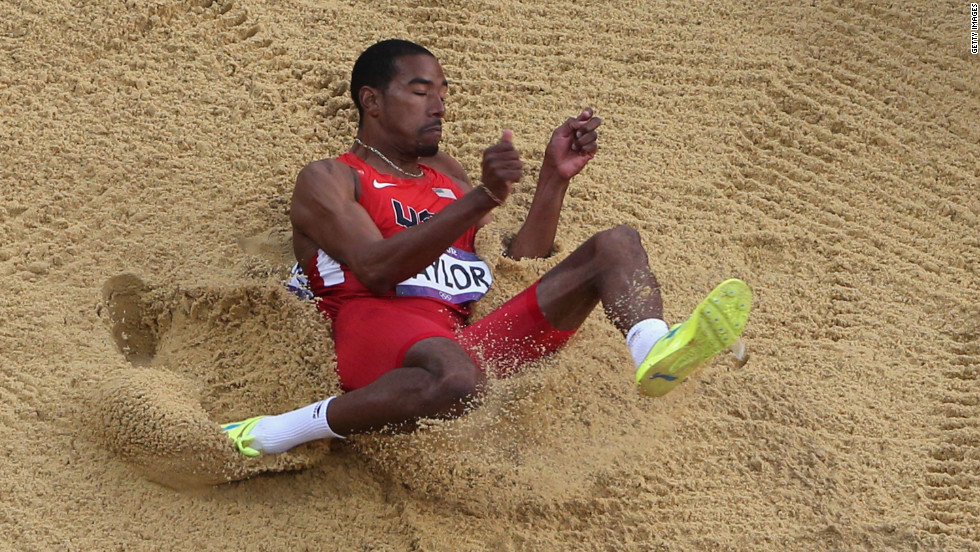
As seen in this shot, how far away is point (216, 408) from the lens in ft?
13.6

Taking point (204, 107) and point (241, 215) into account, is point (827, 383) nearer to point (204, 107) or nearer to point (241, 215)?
point (241, 215)

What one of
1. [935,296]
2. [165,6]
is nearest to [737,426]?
[935,296]

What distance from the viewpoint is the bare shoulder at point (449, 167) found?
4543 mm

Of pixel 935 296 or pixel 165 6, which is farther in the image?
pixel 165 6

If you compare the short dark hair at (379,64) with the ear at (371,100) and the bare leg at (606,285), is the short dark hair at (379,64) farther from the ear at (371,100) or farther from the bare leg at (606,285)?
the bare leg at (606,285)

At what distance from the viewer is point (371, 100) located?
14.4 ft

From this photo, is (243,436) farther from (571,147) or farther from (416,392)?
(571,147)

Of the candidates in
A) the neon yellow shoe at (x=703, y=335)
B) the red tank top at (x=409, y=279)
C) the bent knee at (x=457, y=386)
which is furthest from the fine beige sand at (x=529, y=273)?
the neon yellow shoe at (x=703, y=335)

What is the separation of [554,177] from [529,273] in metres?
0.48

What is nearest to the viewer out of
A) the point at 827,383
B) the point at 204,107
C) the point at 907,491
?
the point at 907,491

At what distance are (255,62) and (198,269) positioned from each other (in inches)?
50.5

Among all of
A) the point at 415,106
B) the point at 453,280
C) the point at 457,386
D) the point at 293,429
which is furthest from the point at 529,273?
the point at 293,429

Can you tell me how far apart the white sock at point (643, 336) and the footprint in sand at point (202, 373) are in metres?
1.06

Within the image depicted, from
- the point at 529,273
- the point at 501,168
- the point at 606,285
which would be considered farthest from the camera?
the point at 529,273
